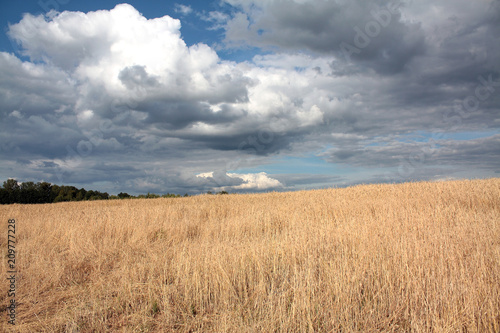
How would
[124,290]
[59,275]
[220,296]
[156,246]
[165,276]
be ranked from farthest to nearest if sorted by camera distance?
[156,246] → [59,275] → [165,276] → [124,290] → [220,296]

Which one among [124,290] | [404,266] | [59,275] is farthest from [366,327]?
[59,275]

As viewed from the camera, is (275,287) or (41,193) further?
(41,193)

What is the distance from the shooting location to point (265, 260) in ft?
22.2

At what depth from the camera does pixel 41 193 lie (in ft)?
176

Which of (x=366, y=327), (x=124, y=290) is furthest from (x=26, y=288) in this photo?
(x=366, y=327)

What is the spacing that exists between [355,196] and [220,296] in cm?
1541

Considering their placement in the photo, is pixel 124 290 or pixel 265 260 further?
pixel 265 260

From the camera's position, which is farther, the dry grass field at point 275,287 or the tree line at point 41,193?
the tree line at point 41,193

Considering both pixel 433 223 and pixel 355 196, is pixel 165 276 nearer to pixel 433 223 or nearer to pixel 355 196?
pixel 433 223

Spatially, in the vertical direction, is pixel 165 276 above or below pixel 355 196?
→ below

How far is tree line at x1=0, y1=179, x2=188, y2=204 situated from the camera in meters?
50.2

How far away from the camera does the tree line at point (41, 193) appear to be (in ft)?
165

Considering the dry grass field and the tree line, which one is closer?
the dry grass field

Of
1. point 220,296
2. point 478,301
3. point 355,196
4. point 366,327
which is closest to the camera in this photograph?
point 366,327
